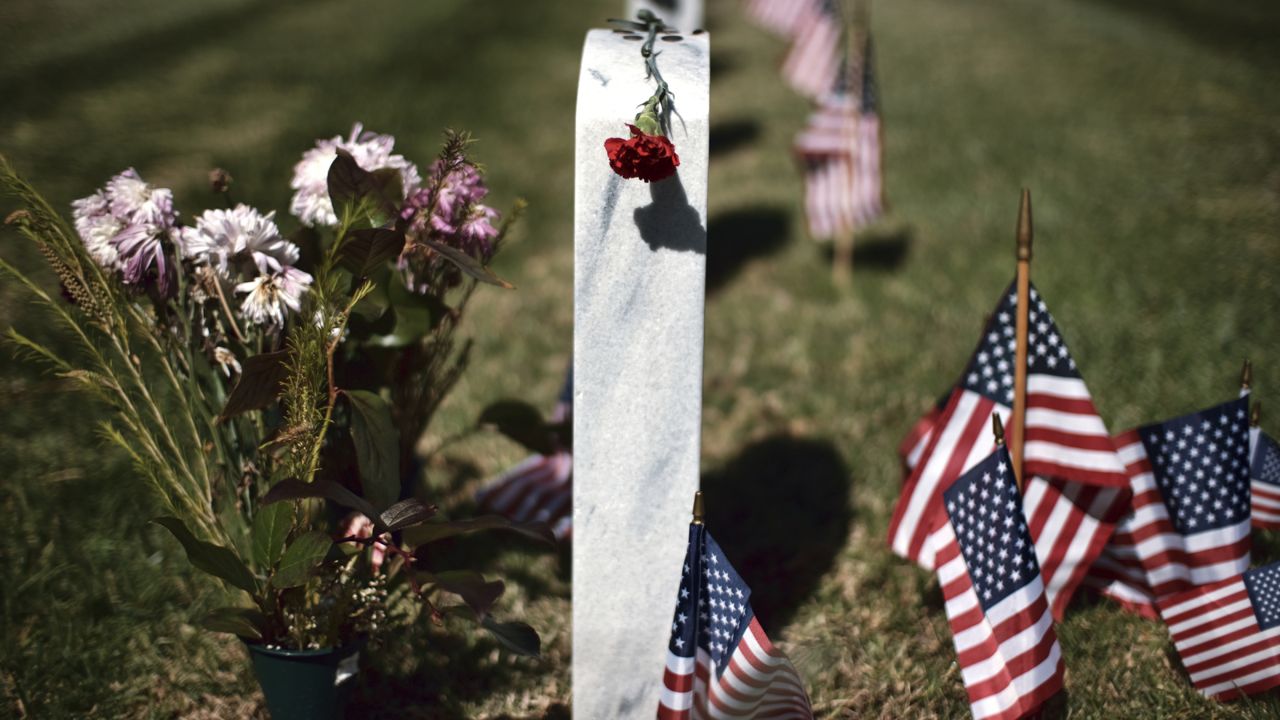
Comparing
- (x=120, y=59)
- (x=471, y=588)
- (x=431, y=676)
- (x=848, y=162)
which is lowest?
(x=431, y=676)

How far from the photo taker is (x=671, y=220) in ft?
9.29

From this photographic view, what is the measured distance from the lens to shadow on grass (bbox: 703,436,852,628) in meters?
4.02

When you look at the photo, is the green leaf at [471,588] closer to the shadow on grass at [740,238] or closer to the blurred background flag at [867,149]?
the shadow on grass at [740,238]

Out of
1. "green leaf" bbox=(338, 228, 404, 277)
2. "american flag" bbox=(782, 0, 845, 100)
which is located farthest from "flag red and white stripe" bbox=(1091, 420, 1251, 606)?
"american flag" bbox=(782, 0, 845, 100)

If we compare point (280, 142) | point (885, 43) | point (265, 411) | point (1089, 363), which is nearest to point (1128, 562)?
point (1089, 363)

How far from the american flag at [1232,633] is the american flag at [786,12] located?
18.4 ft

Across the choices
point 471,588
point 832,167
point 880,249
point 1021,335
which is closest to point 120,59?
point 832,167

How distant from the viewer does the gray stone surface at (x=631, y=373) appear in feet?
9.20

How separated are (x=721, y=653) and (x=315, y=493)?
116cm

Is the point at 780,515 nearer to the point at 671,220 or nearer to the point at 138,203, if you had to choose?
the point at 671,220

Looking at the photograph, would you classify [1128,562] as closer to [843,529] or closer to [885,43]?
[843,529]

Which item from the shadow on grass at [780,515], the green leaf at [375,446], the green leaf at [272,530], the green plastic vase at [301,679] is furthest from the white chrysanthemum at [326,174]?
the shadow on grass at [780,515]

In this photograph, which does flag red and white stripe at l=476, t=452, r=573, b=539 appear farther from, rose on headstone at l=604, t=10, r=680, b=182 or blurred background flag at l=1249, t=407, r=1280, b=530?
blurred background flag at l=1249, t=407, r=1280, b=530

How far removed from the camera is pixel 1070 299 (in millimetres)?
6277
